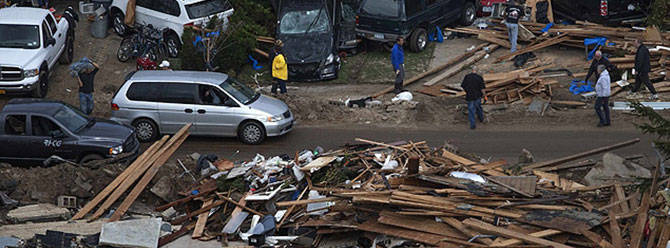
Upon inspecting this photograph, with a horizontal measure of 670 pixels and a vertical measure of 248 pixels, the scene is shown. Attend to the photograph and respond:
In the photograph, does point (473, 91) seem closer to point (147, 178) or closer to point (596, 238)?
point (147, 178)

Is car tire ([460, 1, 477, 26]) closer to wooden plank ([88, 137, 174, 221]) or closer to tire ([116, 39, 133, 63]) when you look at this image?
tire ([116, 39, 133, 63])

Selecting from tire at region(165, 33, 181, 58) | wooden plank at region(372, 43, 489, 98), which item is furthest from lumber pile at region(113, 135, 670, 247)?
tire at region(165, 33, 181, 58)

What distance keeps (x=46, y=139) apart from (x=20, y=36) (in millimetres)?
6251

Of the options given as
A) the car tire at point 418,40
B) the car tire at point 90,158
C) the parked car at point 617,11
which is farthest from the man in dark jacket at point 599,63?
the car tire at point 90,158

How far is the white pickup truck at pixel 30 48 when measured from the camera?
68.7 feet

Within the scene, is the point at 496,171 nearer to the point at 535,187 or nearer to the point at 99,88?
the point at 535,187

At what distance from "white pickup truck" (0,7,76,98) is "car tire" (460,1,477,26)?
1188 cm

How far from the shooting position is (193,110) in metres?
18.8

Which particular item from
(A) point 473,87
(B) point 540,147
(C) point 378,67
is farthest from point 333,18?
(B) point 540,147

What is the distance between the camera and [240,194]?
1492cm

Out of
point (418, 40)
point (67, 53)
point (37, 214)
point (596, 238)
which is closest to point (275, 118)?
point (37, 214)

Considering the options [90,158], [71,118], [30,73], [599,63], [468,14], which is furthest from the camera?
[468,14]

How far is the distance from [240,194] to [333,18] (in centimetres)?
1054

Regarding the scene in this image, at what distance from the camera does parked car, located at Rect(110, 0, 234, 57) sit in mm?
24203
